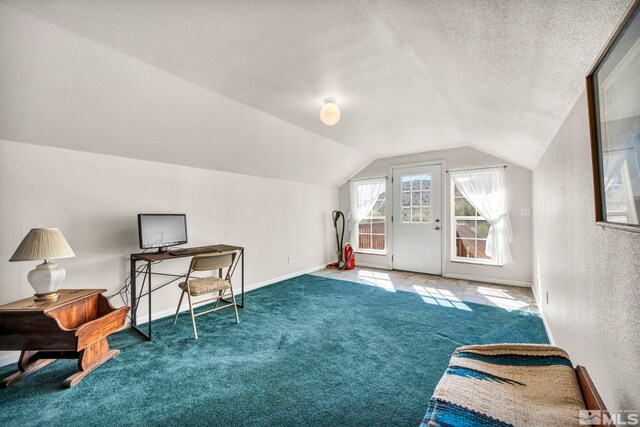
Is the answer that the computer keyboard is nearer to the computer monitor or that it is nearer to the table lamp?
the computer monitor

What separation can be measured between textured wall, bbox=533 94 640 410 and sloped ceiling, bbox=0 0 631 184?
351 millimetres

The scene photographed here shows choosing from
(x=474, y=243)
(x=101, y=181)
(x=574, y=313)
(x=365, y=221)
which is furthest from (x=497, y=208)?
(x=101, y=181)

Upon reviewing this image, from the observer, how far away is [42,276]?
6.73ft

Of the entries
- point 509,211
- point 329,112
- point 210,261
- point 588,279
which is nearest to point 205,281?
point 210,261

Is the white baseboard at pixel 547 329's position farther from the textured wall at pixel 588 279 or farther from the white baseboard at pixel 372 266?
the white baseboard at pixel 372 266

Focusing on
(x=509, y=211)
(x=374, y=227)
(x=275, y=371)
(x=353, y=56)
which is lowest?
(x=275, y=371)

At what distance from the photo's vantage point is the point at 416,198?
212 inches

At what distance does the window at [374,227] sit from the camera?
19.4 feet

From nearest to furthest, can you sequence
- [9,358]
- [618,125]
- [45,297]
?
[618,125], [45,297], [9,358]

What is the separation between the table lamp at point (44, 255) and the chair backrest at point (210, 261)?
98 centimetres

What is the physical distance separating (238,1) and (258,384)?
246 centimetres

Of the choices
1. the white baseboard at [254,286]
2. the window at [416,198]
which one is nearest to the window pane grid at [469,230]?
the window at [416,198]

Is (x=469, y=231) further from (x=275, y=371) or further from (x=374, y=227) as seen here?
(x=275, y=371)

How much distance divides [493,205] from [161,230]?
4.96m
